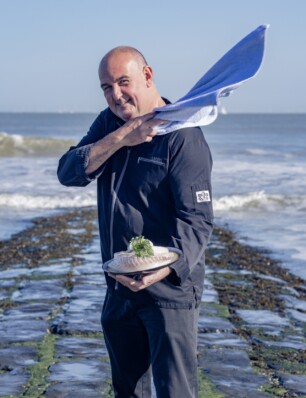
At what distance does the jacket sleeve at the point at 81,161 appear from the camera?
3.81 m

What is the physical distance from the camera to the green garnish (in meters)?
3.46

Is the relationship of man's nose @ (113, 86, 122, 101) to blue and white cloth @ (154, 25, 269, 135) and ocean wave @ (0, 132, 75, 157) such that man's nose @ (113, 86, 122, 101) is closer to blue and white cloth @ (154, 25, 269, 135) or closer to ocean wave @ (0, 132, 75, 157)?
blue and white cloth @ (154, 25, 269, 135)

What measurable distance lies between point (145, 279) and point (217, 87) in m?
0.83

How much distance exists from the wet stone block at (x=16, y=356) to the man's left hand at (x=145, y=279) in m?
2.84

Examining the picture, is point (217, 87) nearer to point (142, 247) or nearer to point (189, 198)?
point (189, 198)

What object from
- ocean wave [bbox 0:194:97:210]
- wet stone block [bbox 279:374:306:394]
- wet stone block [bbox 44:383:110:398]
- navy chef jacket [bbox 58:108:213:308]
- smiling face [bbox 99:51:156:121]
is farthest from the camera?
ocean wave [bbox 0:194:97:210]

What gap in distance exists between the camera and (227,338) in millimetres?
7012

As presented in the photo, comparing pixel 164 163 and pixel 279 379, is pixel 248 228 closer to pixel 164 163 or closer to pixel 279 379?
pixel 279 379

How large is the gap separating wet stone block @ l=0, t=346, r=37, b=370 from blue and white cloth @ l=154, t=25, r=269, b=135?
3.12 meters

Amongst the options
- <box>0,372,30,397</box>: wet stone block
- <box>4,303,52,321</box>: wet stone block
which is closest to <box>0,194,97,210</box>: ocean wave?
<box>4,303,52,321</box>: wet stone block

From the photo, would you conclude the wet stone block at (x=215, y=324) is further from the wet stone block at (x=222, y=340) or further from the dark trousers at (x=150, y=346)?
the dark trousers at (x=150, y=346)

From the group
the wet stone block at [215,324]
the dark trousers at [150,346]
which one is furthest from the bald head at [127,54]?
the wet stone block at [215,324]

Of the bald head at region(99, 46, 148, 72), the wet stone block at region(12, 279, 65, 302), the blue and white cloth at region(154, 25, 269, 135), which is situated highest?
the bald head at region(99, 46, 148, 72)

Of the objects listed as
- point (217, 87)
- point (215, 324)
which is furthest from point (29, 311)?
point (217, 87)
